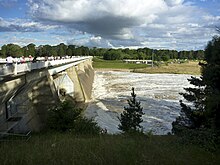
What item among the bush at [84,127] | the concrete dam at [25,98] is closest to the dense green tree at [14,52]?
the concrete dam at [25,98]

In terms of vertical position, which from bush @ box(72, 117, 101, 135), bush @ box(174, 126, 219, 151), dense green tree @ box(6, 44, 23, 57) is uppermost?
dense green tree @ box(6, 44, 23, 57)

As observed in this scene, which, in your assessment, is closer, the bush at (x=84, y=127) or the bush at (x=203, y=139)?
the bush at (x=203, y=139)

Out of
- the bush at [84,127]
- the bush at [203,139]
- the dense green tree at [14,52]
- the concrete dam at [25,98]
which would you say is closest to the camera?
the bush at [203,139]

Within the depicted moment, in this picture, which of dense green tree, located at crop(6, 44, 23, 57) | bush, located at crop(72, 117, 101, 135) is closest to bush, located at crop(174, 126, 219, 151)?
bush, located at crop(72, 117, 101, 135)

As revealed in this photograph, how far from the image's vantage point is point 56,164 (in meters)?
6.12

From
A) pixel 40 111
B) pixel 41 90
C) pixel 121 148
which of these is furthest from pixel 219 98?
pixel 41 90

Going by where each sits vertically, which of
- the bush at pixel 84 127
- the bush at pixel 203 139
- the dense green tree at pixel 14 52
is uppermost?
the dense green tree at pixel 14 52

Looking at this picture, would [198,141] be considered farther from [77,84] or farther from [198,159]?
[77,84]

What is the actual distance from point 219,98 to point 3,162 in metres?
7.91

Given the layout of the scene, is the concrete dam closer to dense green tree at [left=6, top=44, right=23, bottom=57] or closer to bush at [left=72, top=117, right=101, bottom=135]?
bush at [left=72, top=117, right=101, bottom=135]

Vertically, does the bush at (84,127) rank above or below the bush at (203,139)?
below

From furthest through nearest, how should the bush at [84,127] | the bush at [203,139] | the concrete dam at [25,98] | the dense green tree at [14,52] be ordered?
the dense green tree at [14,52]
the concrete dam at [25,98]
the bush at [84,127]
the bush at [203,139]

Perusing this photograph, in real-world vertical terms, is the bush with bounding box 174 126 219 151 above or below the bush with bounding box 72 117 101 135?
above

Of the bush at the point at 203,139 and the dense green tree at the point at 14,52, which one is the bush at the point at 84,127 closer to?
the bush at the point at 203,139
